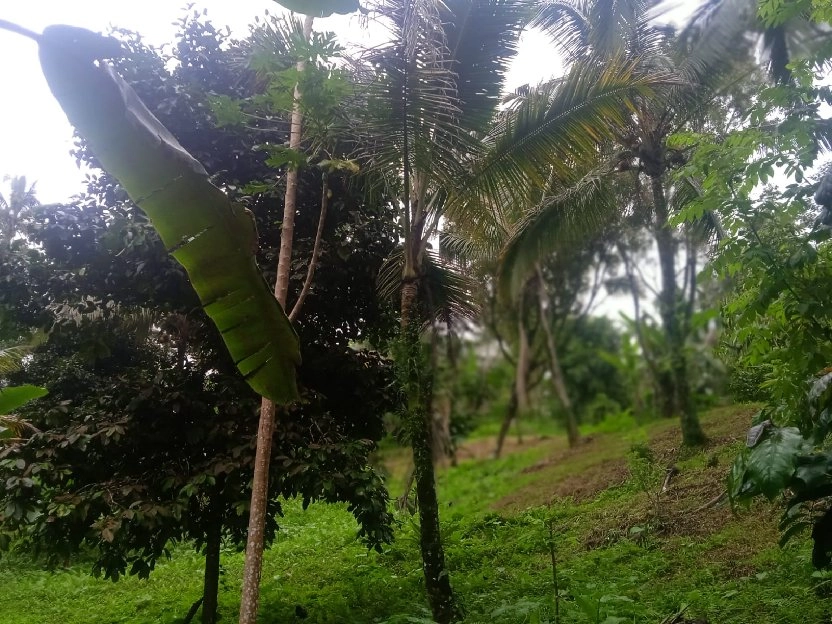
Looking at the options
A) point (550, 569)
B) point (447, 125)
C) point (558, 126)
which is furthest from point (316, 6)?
point (550, 569)

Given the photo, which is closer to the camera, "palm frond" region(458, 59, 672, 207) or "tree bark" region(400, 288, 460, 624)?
"tree bark" region(400, 288, 460, 624)

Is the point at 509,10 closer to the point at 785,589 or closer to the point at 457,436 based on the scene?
the point at 785,589

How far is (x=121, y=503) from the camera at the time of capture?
478 centimetres

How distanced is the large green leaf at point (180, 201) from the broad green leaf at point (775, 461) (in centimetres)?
270

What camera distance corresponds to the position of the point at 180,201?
3.53 m

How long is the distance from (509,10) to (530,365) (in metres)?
15.5

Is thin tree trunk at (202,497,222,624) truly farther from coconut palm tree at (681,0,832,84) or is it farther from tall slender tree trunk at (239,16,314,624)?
coconut palm tree at (681,0,832,84)

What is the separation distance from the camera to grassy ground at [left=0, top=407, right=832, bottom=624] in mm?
4867

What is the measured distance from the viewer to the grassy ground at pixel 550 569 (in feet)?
16.0

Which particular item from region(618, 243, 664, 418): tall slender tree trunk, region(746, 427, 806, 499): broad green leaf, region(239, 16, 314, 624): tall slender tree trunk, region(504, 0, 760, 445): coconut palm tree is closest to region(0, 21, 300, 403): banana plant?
region(239, 16, 314, 624): tall slender tree trunk

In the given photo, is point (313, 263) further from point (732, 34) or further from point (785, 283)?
point (732, 34)

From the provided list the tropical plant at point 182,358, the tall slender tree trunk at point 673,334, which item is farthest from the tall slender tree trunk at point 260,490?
the tall slender tree trunk at point 673,334

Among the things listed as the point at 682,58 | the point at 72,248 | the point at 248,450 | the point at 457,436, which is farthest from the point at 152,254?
the point at 457,436

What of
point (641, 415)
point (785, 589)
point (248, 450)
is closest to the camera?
point (785, 589)
